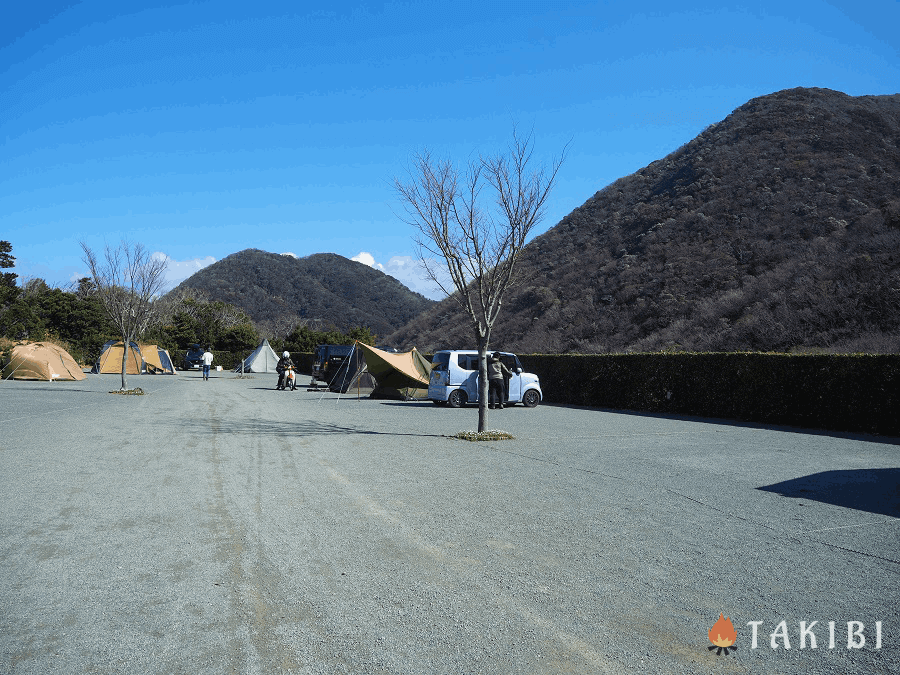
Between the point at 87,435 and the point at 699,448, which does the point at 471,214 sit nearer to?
the point at 699,448

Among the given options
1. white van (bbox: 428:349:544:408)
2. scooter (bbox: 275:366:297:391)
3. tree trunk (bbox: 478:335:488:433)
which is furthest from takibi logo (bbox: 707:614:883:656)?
scooter (bbox: 275:366:297:391)

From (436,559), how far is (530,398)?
16.5m

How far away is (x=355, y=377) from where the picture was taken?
2561 cm

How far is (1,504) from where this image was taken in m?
6.55

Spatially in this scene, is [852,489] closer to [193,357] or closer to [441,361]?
[441,361]

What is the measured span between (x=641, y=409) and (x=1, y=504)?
57.4 ft

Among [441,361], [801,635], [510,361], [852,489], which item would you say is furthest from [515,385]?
[801,635]

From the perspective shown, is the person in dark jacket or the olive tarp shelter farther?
the olive tarp shelter

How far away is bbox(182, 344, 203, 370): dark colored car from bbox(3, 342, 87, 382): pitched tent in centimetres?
2481

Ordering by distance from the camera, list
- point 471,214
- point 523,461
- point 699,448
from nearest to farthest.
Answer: point 523,461, point 699,448, point 471,214

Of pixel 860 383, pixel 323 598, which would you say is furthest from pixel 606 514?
pixel 860 383

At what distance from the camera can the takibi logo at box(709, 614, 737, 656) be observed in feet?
11.5

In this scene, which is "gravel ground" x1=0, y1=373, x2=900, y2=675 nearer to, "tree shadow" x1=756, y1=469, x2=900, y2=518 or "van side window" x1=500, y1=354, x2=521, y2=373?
"tree shadow" x1=756, y1=469, x2=900, y2=518

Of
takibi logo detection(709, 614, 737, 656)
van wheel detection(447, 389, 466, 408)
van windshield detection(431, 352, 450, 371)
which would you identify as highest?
van windshield detection(431, 352, 450, 371)
